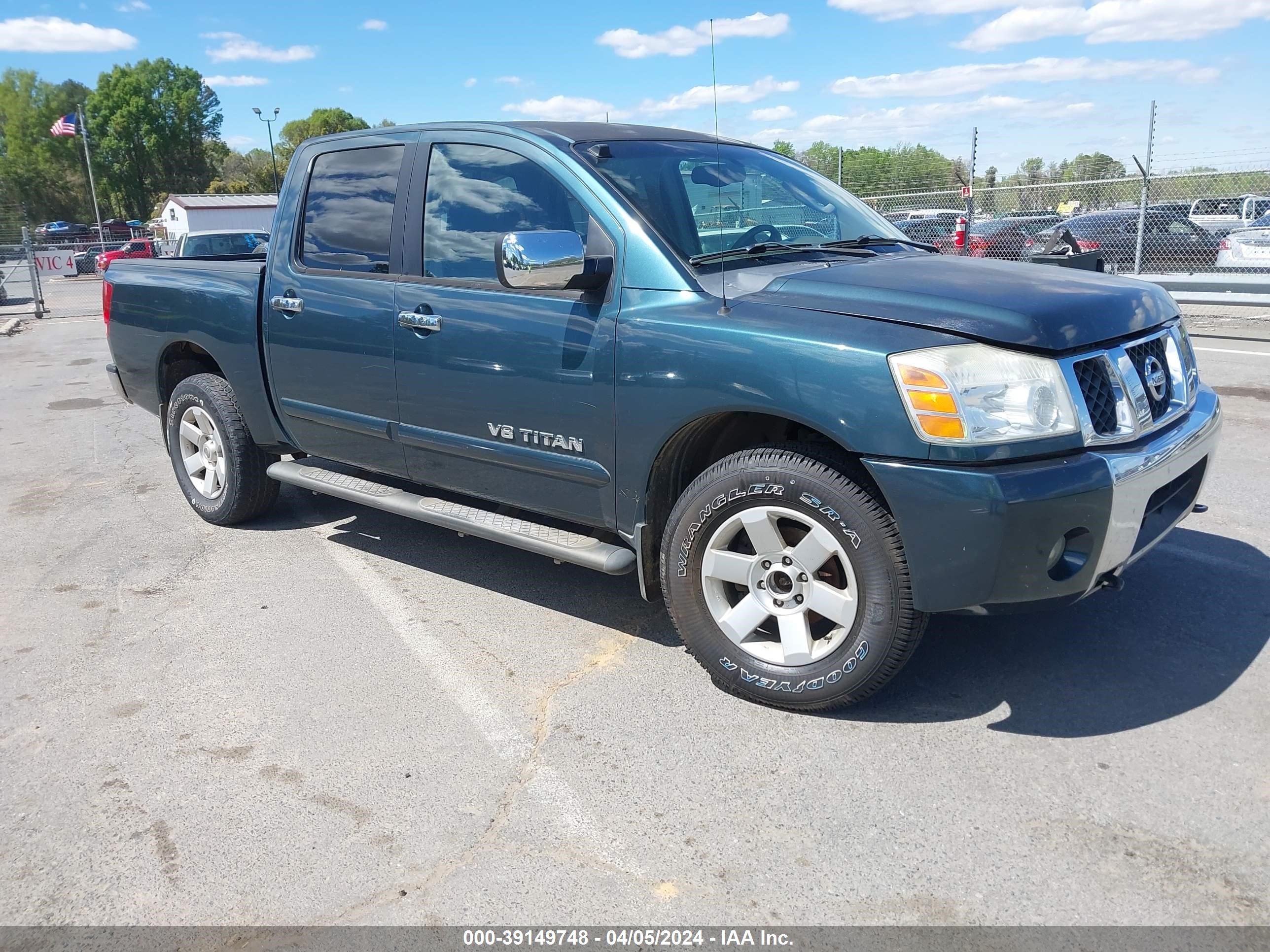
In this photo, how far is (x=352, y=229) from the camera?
4.49 metres

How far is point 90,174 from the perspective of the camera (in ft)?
231

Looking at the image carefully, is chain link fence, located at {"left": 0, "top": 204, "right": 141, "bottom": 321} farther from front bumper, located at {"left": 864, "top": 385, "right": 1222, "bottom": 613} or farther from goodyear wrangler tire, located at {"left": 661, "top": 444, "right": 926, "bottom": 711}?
front bumper, located at {"left": 864, "top": 385, "right": 1222, "bottom": 613}

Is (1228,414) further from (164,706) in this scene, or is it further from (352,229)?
(164,706)

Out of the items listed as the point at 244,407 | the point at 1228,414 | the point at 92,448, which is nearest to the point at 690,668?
the point at 244,407

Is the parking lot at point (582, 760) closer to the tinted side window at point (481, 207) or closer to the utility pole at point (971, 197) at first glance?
the tinted side window at point (481, 207)

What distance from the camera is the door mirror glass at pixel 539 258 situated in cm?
329

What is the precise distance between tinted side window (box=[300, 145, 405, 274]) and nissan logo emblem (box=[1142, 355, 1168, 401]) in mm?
2955

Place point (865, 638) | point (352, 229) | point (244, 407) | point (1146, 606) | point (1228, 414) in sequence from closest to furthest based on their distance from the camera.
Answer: point (865, 638)
point (1146, 606)
point (352, 229)
point (244, 407)
point (1228, 414)

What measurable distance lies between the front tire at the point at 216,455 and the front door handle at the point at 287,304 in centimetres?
70

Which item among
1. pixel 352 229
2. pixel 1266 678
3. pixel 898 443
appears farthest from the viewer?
pixel 352 229

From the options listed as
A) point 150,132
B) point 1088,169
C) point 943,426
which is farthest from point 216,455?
point 150,132

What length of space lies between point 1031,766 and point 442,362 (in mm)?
2552

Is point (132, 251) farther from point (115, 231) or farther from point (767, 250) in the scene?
point (767, 250)

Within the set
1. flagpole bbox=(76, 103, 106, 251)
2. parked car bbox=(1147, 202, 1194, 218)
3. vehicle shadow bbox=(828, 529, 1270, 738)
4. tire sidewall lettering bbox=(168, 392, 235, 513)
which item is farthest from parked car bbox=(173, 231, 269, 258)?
flagpole bbox=(76, 103, 106, 251)
